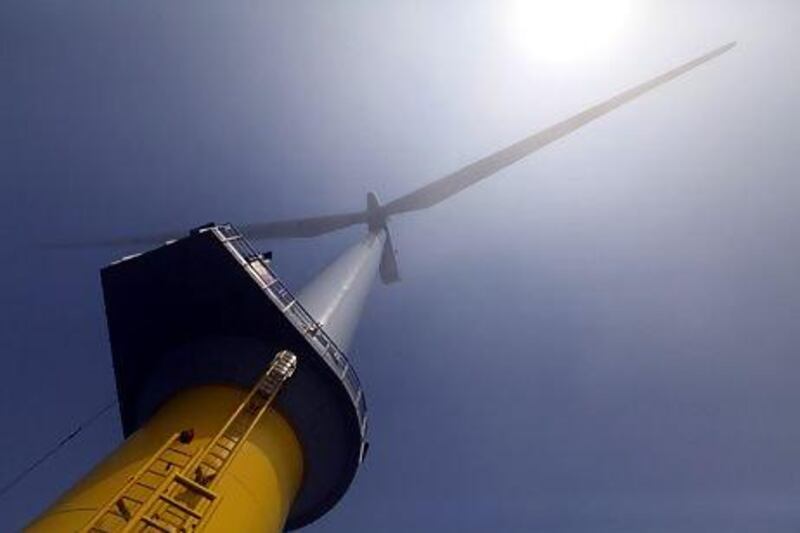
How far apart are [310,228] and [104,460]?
95.1 ft

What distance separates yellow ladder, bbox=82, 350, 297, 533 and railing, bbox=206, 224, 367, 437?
2.91 metres

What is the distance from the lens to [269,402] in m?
17.4

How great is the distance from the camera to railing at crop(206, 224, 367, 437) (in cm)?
1998

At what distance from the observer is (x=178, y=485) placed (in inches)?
531

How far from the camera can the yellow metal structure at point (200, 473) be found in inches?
501

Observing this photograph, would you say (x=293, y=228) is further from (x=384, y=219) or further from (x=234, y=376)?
(x=234, y=376)

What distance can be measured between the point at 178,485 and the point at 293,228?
31065 mm

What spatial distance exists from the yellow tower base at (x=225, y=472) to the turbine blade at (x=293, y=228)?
24.0m

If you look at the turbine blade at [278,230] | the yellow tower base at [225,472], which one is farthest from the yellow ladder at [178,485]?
the turbine blade at [278,230]

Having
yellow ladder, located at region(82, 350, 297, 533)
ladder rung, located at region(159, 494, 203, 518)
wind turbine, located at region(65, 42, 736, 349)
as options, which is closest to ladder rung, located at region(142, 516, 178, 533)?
yellow ladder, located at region(82, 350, 297, 533)

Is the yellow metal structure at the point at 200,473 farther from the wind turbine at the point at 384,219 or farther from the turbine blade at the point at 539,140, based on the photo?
the turbine blade at the point at 539,140

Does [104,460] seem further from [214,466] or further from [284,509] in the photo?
[284,509]

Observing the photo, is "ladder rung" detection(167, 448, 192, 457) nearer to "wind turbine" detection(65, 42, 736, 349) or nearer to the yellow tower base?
the yellow tower base

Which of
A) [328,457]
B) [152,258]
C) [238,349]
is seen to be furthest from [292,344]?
[152,258]
